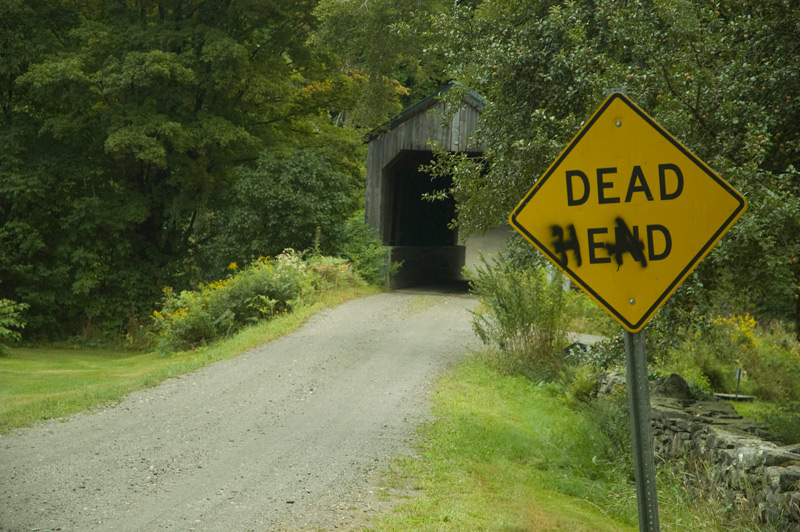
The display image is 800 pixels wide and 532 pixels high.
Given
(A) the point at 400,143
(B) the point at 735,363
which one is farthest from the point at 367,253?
(B) the point at 735,363

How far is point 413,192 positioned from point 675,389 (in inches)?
803

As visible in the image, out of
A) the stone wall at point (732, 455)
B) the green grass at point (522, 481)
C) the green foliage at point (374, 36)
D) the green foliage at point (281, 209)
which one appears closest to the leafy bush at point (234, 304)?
the green foliage at point (281, 209)

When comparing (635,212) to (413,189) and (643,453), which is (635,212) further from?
(413,189)

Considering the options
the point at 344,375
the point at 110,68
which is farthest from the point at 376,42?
the point at 344,375

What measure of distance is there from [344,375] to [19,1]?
56.0 ft

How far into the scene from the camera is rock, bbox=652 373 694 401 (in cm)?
1023

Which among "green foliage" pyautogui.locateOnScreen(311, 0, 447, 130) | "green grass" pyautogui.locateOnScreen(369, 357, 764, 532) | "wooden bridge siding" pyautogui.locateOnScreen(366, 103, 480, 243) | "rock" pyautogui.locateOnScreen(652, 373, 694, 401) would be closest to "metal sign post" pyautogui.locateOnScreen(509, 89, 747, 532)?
"green grass" pyautogui.locateOnScreen(369, 357, 764, 532)

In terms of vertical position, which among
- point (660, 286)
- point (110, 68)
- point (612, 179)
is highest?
point (110, 68)

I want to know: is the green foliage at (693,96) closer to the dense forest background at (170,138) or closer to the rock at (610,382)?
the rock at (610,382)

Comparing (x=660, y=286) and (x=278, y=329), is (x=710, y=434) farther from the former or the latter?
(x=278, y=329)

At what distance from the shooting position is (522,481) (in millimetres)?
7855

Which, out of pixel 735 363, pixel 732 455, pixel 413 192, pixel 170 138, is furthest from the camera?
pixel 413 192

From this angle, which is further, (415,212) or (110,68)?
(415,212)

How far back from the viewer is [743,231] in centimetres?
665
